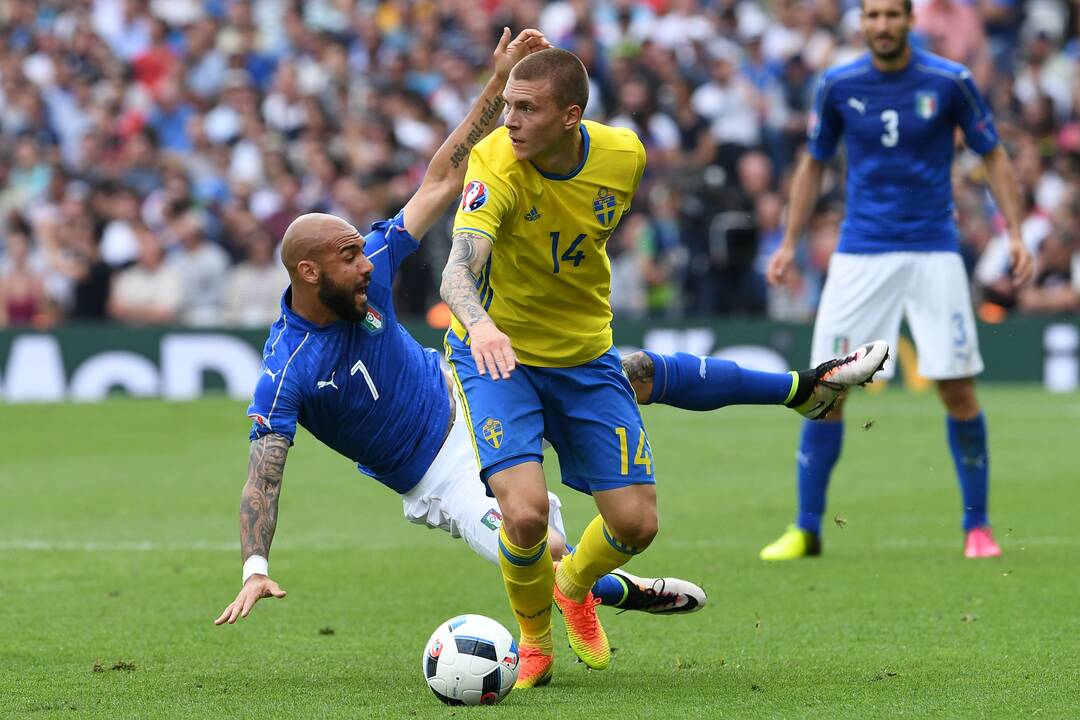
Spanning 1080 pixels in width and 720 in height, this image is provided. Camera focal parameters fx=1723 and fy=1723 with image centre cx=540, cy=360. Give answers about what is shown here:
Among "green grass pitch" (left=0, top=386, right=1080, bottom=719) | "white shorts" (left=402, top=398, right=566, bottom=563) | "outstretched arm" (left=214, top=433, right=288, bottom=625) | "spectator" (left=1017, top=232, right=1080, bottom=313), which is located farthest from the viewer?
"spectator" (left=1017, top=232, right=1080, bottom=313)

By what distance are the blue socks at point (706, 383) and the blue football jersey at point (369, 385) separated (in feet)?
2.87

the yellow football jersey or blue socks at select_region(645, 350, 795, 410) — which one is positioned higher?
the yellow football jersey

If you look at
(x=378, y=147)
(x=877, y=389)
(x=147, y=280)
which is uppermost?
(x=378, y=147)

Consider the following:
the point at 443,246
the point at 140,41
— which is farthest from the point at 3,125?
the point at 443,246

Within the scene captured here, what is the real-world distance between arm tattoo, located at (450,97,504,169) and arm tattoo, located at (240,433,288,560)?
4.86ft

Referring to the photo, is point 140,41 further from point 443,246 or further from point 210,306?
point 443,246

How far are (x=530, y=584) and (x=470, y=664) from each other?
0.47m

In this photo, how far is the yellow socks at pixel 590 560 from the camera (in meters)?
6.12

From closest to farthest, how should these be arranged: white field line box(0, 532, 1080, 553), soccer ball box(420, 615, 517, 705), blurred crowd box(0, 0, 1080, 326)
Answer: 1. soccer ball box(420, 615, 517, 705)
2. white field line box(0, 532, 1080, 553)
3. blurred crowd box(0, 0, 1080, 326)

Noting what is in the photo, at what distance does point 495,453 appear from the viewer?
5922 millimetres

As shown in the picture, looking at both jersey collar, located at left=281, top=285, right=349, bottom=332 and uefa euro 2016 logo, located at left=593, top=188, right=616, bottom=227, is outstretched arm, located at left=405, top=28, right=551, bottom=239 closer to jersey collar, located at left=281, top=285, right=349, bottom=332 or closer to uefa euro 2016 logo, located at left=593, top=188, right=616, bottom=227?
jersey collar, located at left=281, top=285, right=349, bottom=332

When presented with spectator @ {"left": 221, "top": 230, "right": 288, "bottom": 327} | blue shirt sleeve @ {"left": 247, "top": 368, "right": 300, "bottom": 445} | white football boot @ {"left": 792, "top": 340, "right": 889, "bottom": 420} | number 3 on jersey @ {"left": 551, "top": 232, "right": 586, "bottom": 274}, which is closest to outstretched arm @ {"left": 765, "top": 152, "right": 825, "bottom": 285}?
white football boot @ {"left": 792, "top": 340, "right": 889, "bottom": 420}

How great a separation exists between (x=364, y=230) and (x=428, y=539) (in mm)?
8518

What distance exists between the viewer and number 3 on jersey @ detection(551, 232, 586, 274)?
19.9ft
